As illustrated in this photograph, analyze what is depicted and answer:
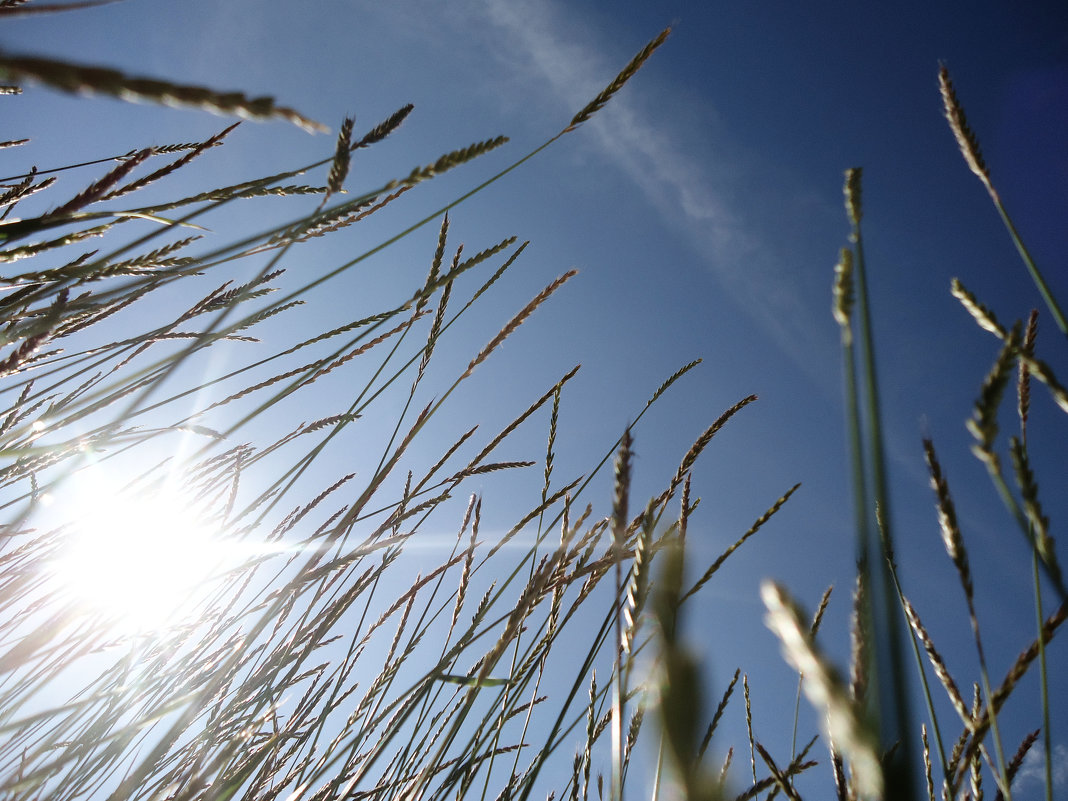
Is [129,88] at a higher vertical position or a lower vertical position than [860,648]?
higher

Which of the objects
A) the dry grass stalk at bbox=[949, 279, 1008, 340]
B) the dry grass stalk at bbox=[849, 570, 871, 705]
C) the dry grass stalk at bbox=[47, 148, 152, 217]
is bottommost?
the dry grass stalk at bbox=[849, 570, 871, 705]

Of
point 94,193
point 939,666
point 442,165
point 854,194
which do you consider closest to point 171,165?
point 94,193

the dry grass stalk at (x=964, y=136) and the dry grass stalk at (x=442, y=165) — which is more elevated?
the dry grass stalk at (x=442, y=165)

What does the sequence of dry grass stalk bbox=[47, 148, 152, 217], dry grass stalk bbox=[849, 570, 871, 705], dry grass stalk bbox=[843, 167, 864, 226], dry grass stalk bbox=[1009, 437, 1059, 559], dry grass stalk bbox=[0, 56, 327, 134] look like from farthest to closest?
1. dry grass stalk bbox=[47, 148, 152, 217]
2. dry grass stalk bbox=[843, 167, 864, 226]
3. dry grass stalk bbox=[1009, 437, 1059, 559]
4. dry grass stalk bbox=[849, 570, 871, 705]
5. dry grass stalk bbox=[0, 56, 327, 134]

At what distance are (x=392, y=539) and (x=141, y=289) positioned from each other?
2.35ft

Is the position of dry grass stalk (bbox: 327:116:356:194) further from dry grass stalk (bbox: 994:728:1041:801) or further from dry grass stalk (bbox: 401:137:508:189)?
dry grass stalk (bbox: 994:728:1041:801)

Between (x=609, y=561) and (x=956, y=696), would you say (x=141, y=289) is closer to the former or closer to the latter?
(x=609, y=561)

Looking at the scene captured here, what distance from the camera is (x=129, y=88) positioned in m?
0.29

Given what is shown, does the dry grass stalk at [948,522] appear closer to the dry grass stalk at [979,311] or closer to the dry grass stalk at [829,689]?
the dry grass stalk at [979,311]

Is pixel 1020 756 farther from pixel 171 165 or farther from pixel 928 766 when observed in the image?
pixel 171 165

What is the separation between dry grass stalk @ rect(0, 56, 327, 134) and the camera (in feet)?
0.85

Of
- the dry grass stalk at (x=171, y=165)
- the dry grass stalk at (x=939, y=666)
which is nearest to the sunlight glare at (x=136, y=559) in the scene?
the dry grass stalk at (x=171, y=165)

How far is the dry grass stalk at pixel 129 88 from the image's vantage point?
259 millimetres

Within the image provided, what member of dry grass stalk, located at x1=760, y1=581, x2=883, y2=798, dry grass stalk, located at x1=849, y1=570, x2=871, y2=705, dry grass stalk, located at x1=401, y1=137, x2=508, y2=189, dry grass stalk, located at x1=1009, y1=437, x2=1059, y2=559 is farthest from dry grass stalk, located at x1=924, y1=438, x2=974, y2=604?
dry grass stalk, located at x1=401, y1=137, x2=508, y2=189
